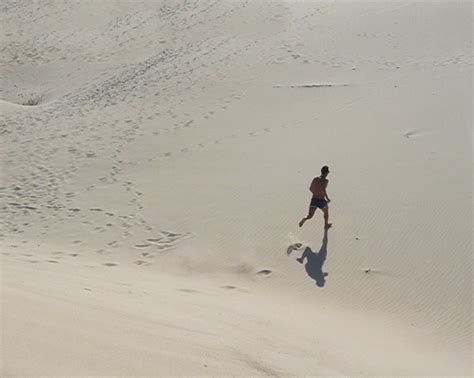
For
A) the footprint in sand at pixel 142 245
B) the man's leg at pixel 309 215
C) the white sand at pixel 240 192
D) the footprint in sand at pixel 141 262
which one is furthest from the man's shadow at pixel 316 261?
the footprint in sand at pixel 142 245

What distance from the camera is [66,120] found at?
1402cm

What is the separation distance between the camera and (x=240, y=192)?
1026cm

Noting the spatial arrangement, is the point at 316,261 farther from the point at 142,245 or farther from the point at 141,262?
the point at 142,245

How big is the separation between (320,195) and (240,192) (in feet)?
7.00

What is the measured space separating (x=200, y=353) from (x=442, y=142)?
320 inches

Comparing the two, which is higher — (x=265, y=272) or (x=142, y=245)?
(x=142, y=245)

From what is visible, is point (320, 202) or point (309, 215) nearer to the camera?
point (320, 202)

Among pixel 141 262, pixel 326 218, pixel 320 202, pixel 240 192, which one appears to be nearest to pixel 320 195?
pixel 320 202

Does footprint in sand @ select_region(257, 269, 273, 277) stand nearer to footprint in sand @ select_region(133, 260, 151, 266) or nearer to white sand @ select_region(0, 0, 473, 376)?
white sand @ select_region(0, 0, 473, 376)

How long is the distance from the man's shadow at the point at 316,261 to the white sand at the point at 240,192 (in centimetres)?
4

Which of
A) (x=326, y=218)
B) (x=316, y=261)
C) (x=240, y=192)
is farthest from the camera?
(x=240, y=192)

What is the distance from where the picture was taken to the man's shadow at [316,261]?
7.93 metres

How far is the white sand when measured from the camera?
5492mm

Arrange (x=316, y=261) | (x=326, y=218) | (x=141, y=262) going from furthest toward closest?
(x=326, y=218)
(x=141, y=262)
(x=316, y=261)
